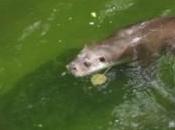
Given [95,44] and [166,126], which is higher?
[95,44]

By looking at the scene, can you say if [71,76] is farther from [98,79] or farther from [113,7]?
[113,7]

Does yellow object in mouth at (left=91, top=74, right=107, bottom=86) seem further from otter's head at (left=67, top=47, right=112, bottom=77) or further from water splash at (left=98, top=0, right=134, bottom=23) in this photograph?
water splash at (left=98, top=0, right=134, bottom=23)

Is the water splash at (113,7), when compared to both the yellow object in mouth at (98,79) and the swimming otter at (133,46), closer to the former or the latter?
the swimming otter at (133,46)

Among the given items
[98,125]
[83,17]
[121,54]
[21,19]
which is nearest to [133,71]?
[121,54]

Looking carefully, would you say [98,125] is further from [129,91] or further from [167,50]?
[167,50]

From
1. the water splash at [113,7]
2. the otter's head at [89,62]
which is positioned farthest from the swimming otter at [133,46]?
the water splash at [113,7]

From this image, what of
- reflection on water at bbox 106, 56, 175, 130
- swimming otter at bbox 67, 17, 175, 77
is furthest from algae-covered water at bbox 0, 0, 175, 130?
swimming otter at bbox 67, 17, 175, 77
